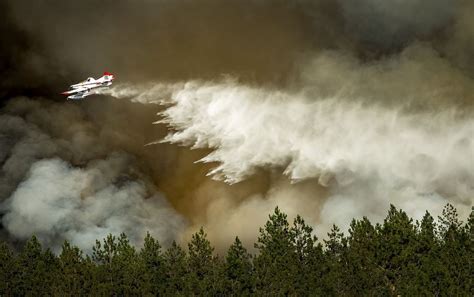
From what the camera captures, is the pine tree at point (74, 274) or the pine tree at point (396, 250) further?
the pine tree at point (74, 274)

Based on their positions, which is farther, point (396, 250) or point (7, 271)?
point (7, 271)

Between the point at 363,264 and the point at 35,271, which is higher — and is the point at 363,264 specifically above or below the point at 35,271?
below

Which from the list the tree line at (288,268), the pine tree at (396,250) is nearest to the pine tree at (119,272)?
the tree line at (288,268)

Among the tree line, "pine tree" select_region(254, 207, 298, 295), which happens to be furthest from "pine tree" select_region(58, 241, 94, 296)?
"pine tree" select_region(254, 207, 298, 295)

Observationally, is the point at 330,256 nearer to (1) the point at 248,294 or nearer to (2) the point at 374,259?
(2) the point at 374,259

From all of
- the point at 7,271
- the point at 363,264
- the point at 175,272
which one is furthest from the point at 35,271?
the point at 363,264

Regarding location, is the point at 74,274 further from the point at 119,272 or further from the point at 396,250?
the point at 396,250

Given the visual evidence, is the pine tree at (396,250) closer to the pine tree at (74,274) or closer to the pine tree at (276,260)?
the pine tree at (276,260)
